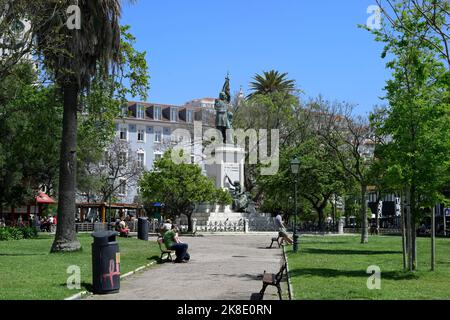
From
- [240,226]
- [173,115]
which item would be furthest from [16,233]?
[173,115]

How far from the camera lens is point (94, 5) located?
74.0 ft

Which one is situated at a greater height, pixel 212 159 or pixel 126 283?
pixel 212 159

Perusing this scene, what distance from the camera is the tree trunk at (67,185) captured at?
73.6 ft

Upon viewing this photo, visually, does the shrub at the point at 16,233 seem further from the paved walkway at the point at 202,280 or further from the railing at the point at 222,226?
the railing at the point at 222,226

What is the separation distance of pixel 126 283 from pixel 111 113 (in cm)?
1564

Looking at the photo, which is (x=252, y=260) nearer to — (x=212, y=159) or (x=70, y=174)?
(x=70, y=174)

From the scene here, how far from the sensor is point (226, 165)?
53031mm

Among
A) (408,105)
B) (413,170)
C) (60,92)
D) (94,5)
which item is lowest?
(413,170)

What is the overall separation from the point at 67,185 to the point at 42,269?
660cm

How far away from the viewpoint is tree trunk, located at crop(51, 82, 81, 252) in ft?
73.6

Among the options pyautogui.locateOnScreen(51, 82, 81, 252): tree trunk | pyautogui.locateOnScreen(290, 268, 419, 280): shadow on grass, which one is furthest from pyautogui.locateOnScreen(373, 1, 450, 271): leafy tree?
pyautogui.locateOnScreen(51, 82, 81, 252): tree trunk

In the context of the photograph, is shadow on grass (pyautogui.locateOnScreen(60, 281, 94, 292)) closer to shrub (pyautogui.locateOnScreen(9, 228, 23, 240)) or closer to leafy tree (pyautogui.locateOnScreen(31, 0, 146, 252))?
leafy tree (pyautogui.locateOnScreen(31, 0, 146, 252))

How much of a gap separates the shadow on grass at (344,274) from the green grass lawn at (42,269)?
4908 mm
